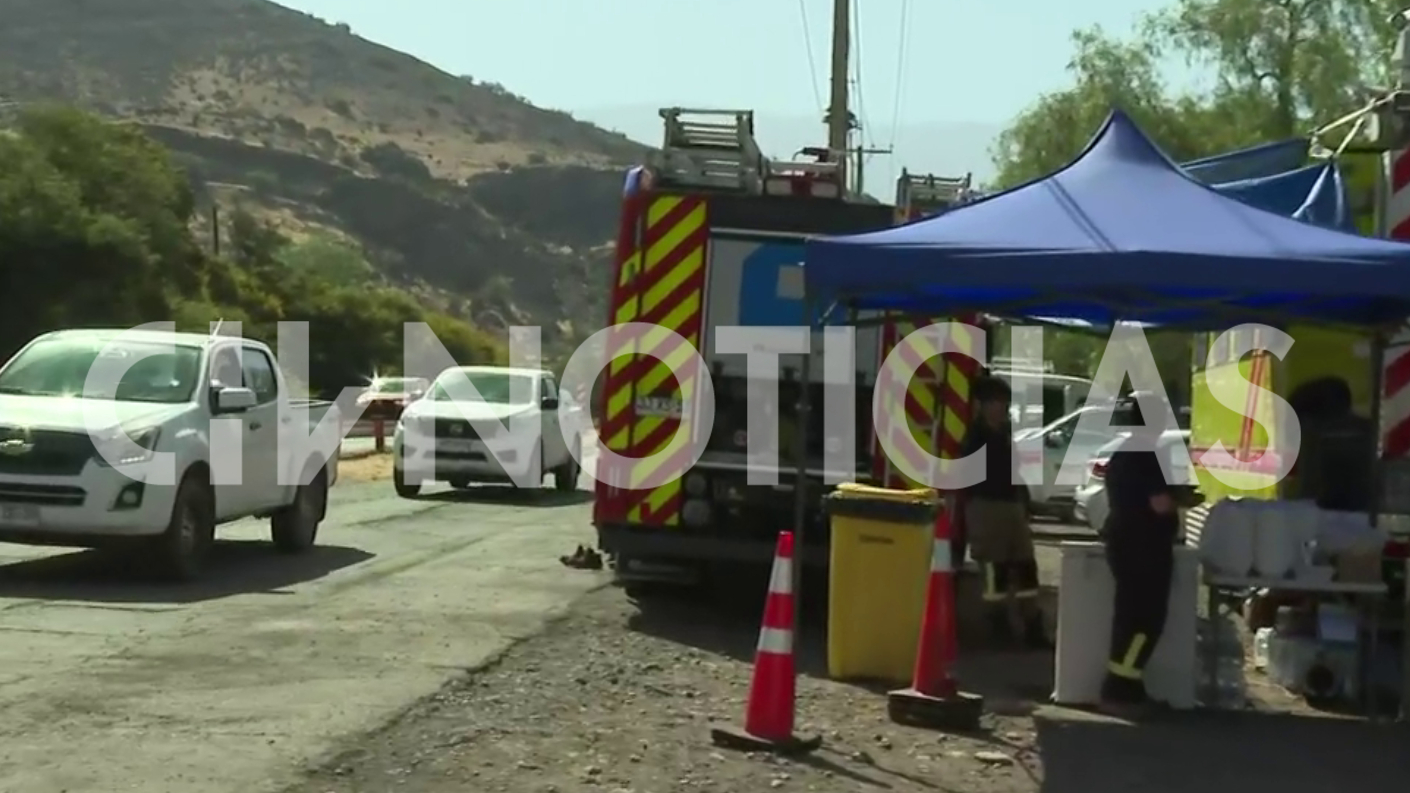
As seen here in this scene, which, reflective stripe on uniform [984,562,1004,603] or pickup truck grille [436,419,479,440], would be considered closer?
reflective stripe on uniform [984,562,1004,603]

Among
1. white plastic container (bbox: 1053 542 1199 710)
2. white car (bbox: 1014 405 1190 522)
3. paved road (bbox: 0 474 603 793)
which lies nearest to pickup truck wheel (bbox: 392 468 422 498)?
paved road (bbox: 0 474 603 793)

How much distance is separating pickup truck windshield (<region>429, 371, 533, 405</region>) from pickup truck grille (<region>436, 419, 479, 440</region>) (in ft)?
2.60

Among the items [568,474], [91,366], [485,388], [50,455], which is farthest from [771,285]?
[568,474]

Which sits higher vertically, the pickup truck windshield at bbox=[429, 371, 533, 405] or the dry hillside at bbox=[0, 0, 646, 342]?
the dry hillside at bbox=[0, 0, 646, 342]

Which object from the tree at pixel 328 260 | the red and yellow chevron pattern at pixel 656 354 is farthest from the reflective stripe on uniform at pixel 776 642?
the tree at pixel 328 260

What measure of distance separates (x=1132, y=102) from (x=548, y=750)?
31.4 m

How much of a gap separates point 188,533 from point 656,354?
3.75m

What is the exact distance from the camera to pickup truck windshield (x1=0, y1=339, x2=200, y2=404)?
14227 millimetres

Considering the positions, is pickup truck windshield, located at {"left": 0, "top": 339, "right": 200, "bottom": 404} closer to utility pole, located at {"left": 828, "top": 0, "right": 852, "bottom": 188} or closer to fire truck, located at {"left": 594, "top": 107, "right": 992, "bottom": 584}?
fire truck, located at {"left": 594, "top": 107, "right": 992, "bottom": 584}

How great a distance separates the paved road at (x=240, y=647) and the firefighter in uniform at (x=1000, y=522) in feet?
9.58

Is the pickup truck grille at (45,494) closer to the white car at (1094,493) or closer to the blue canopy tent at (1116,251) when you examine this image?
the blue canopy tent at (1116,251)

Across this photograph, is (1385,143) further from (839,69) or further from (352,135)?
(352,135)

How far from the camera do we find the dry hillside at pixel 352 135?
115312mm

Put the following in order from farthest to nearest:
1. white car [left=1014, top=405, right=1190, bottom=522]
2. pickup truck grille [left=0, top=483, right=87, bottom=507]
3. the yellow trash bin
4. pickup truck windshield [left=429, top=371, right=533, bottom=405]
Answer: pickup truck windshield [left=429, top=371, right=533, bottom=405]
white car [left=1014, top=405, right=1190, bottom=522]
pickup truck grille [left=0, top=483, right=87, bottom=507]
the yellow trash bin
